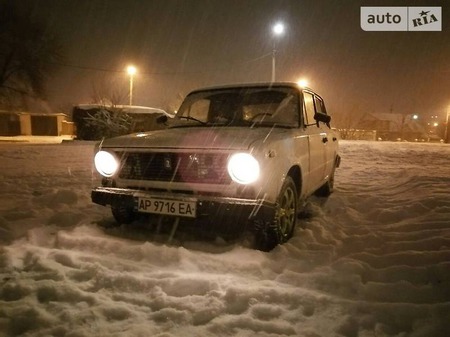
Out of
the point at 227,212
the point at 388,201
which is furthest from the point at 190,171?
the point at 388,201

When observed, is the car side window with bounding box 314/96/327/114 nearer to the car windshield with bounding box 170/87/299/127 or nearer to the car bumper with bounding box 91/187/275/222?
the car windshield with bounding box 170/87/299/127

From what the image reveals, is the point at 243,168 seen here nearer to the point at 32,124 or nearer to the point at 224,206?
the point at 224,206

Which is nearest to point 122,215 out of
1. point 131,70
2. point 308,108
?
point 308,108

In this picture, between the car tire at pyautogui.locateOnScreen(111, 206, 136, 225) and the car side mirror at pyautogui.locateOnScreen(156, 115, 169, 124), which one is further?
the car side mirror at pyautogui.locateOnScreen(156, 115, 169, 124)

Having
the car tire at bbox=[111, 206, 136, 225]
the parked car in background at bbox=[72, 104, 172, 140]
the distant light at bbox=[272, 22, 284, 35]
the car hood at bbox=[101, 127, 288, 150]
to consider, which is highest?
the distant light at bbox=[272, 22, 284, 35]

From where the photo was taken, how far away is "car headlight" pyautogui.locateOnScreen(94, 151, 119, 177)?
3.93 metres

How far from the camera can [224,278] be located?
295cm

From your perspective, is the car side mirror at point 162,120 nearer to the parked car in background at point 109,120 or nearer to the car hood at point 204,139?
the car hood at point 204,139

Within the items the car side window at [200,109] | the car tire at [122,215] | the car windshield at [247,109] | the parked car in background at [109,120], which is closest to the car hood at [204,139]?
the car windshield at [247,109]

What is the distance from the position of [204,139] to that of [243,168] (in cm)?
58

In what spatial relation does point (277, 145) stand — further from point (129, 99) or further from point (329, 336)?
point (129, 99)

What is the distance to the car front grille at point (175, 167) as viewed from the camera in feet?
11.2

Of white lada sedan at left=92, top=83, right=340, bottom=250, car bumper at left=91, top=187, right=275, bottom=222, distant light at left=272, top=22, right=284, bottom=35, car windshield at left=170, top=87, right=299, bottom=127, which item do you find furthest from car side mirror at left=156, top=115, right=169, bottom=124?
distant light at left=272, top=22, right=284, bottom=35

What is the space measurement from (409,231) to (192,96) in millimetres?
3238
